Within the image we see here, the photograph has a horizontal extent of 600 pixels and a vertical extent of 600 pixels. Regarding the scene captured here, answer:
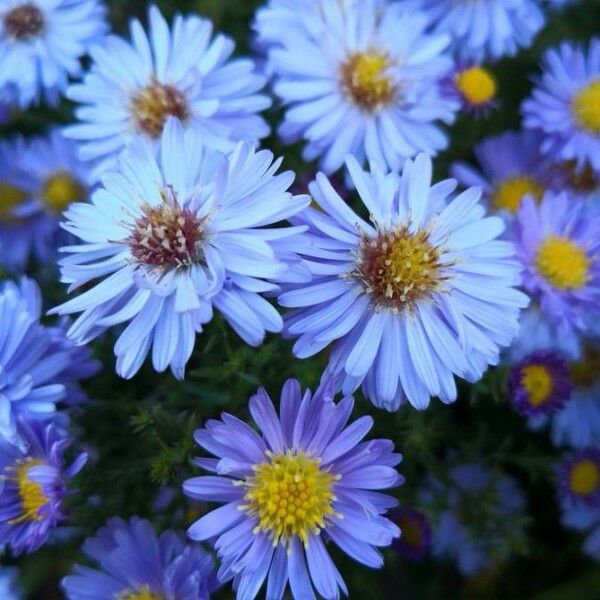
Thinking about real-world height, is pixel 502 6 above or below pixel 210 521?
above

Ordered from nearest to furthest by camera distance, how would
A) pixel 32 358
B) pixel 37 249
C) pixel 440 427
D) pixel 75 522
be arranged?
1. pixel 32 358
2. pixel 75 522
3. pixel 440 427
4. pixel 37 249

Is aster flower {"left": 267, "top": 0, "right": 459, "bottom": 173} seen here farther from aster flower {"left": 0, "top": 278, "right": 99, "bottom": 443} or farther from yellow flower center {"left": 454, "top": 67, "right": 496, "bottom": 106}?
aster flower {"left": 0, "top": 278, "right": 99, "bottom": 443}

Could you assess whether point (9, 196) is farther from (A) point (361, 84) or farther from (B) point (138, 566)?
(B) point (138, 566)

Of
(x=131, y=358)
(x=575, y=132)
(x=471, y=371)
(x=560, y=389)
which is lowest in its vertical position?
(x=131, y=358)

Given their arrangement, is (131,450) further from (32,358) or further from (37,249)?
(37,249)

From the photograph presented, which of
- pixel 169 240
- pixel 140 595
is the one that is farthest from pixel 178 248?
pixel 140 595

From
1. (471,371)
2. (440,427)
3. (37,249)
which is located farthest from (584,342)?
(37,249)

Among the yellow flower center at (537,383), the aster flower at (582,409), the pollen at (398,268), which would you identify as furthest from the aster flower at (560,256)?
the pollen at (398,268)
